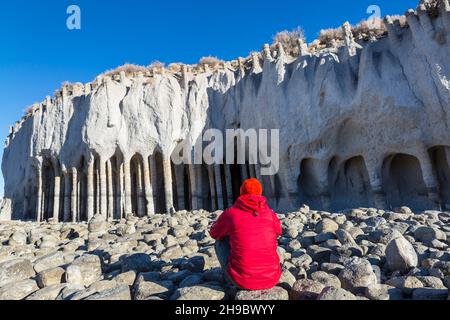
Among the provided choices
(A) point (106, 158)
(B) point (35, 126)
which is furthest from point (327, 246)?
(B) point (35, 126)

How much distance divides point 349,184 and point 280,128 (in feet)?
15.0

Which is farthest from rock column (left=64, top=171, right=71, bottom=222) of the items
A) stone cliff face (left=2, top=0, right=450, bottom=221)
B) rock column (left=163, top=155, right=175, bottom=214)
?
rock column (left=163, top=155, right=175, bottom=214)

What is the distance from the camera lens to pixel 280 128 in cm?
1578

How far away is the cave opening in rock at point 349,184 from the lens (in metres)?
14.4

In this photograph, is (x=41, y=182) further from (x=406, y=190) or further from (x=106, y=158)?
(x=406, y=190)

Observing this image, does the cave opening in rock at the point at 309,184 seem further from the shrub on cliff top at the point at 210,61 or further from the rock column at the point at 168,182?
the shrub on cliff top at the point at 210,61

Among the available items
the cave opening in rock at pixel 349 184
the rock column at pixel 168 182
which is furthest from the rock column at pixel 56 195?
the cave opening in rock at pixel 349 184

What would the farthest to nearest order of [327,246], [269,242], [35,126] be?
[35,126]
[327,246]
[269,242]

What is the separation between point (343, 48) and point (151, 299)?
1564 cm

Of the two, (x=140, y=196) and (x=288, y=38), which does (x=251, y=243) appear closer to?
(x=140, y=196)

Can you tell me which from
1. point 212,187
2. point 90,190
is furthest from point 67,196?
point 212,187

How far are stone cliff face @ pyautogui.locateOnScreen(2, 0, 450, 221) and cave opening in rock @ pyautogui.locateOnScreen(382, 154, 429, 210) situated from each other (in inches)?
1.9

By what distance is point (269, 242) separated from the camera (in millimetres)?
3018

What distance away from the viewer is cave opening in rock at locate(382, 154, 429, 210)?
13.1 m
